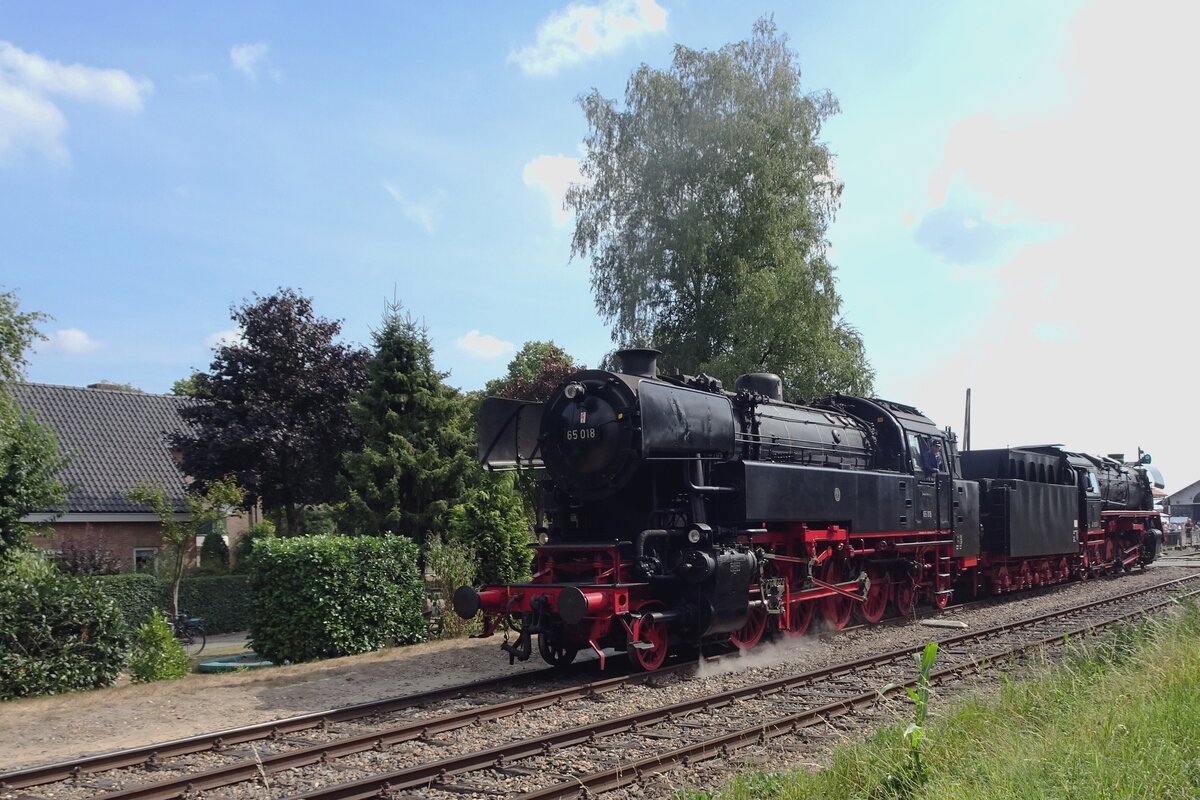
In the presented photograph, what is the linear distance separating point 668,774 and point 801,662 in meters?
5.16

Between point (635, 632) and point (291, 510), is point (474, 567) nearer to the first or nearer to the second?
point (635, 632)

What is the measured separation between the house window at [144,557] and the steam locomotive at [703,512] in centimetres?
1343

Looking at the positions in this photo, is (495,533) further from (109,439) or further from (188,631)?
(109,439)

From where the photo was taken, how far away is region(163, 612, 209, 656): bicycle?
16531mm

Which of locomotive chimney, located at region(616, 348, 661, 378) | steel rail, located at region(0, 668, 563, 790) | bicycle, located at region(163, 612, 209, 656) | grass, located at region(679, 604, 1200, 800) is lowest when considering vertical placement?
bicycle, located at region(163, 612, 209, 656)

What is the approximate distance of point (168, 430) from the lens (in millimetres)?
26562

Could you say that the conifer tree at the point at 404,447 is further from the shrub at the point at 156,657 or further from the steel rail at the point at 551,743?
the steel rail at the point at 551,743

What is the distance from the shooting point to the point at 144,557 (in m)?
23.0

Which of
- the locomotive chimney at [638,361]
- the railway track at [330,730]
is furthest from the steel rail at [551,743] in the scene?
the locomotive chimney at [638,361]

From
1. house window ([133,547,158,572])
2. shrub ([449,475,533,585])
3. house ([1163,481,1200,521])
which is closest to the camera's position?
shrub ([449,475,533,585])

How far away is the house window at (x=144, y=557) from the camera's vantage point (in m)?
22.5

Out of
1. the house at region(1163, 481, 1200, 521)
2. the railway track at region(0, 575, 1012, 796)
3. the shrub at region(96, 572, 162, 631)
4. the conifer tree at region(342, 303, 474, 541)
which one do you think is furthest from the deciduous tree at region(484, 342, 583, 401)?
the house at region(1163, 481, 1200, 521)

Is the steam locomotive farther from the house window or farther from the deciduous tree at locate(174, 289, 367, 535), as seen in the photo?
the house window

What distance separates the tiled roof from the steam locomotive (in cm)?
1476
